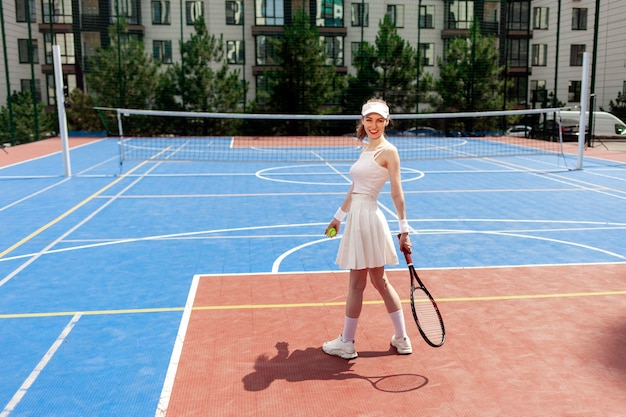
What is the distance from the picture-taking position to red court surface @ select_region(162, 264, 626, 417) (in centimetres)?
529

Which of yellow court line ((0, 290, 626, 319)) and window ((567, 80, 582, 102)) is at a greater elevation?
window ((567, 80, 582, 102))

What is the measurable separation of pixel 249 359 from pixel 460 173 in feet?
50.9

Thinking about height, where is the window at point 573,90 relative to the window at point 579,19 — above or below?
below

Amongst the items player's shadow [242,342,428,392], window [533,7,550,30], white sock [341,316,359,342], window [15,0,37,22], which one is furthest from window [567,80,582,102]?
player's shadow [242,342,428,392]

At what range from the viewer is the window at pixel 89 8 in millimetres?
48688

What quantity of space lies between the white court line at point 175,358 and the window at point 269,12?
42.1m

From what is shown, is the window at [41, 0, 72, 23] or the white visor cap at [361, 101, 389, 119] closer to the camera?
the white visor cap at [361, 101, 389, 119]

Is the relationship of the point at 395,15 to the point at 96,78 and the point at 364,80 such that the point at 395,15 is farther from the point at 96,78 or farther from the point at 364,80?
the point at 96,78

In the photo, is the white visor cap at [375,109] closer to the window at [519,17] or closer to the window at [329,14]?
the window at [329,14]

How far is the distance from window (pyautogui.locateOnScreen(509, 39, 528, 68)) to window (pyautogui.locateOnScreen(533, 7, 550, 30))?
1.61 metres

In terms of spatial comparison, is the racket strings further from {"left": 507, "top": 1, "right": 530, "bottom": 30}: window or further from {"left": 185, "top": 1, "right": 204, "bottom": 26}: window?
{"left": 507, "top": 1, "right": 530, "bottom": 30}: window

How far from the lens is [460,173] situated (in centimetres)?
2059

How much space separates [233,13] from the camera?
157ft

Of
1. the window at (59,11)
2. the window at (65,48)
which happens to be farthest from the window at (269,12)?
the window at (65,48)
